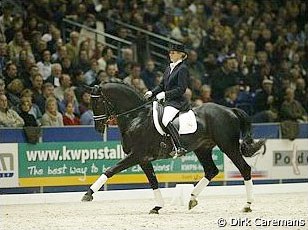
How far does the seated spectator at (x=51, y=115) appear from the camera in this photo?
13.9 metres

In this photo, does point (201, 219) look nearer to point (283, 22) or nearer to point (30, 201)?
point (30, 201)

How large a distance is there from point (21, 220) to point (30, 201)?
2639 millimetres

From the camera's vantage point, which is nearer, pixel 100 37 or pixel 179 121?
pixel 179 121

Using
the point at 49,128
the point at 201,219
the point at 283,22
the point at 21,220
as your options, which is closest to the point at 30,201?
the point at 49,128

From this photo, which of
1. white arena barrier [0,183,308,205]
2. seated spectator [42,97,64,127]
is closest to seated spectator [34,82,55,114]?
seated spectator [42,97,64,127]

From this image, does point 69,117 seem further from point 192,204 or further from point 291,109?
point 291,109

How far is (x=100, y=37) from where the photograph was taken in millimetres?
17328

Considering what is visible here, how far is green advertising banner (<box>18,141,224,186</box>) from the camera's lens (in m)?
13.5

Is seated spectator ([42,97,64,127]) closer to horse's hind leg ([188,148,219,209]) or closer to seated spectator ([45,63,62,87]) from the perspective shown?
seated spectator ([45,63,62,87])

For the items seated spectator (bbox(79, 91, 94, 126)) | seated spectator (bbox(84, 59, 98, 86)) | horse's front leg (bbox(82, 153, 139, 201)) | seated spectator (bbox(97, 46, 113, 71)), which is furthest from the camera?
seated spectator (bbox(97, 46, 113, 71))

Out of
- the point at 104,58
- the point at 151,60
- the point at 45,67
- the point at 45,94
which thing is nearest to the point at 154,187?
the point at 45,94

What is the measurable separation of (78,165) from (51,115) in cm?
93

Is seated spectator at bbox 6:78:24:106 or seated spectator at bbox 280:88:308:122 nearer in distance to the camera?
seated spectator at bbox 6:78:24:106

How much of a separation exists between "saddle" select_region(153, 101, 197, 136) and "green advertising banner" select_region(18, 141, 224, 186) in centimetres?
285
